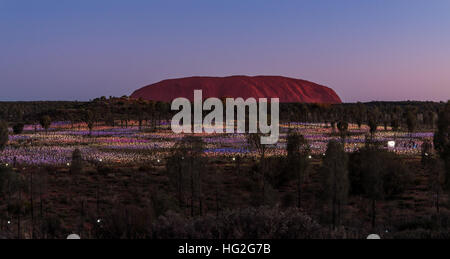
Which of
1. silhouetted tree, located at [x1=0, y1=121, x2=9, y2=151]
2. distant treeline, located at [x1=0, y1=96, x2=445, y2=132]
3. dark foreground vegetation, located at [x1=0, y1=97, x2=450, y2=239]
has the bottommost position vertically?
dark foreground vegetation, located at [x1=0, y1=97, x2=450, y2=239]

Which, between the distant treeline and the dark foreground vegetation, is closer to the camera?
the dark foreground vegetation

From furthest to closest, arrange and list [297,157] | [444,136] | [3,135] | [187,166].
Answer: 1. [3,135]
2. [297,157]
3. [187,166]
4. [444,136]

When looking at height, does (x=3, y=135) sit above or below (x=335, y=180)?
above

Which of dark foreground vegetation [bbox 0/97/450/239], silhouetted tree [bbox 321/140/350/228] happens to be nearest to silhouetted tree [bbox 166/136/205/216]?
dark foreground vegetation [bbox 0/97/450/239]

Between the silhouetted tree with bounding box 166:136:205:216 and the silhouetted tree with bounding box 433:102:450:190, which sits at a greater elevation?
the silhouetted tree with bounding box 433:102:450:190

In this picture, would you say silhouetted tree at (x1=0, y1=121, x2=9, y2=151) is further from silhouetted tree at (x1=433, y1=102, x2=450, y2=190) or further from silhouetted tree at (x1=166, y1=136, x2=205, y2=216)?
silhouetted tree at (x1=433, y1=102, x2=450, y2=190)

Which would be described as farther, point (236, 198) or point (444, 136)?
point (236, 198)

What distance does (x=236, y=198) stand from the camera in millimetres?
32938

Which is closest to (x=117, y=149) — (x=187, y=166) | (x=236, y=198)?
(x=236, y=198)

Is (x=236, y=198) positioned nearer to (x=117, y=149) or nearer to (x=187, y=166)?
(x=187, y=166)

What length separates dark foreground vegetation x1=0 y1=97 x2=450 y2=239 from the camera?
1026 cm

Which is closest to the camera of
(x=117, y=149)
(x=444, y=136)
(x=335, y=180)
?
(x=335, y=180)

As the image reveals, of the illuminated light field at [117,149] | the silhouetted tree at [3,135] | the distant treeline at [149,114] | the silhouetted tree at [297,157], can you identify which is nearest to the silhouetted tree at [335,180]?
the silhouetted tree at [297,157]
